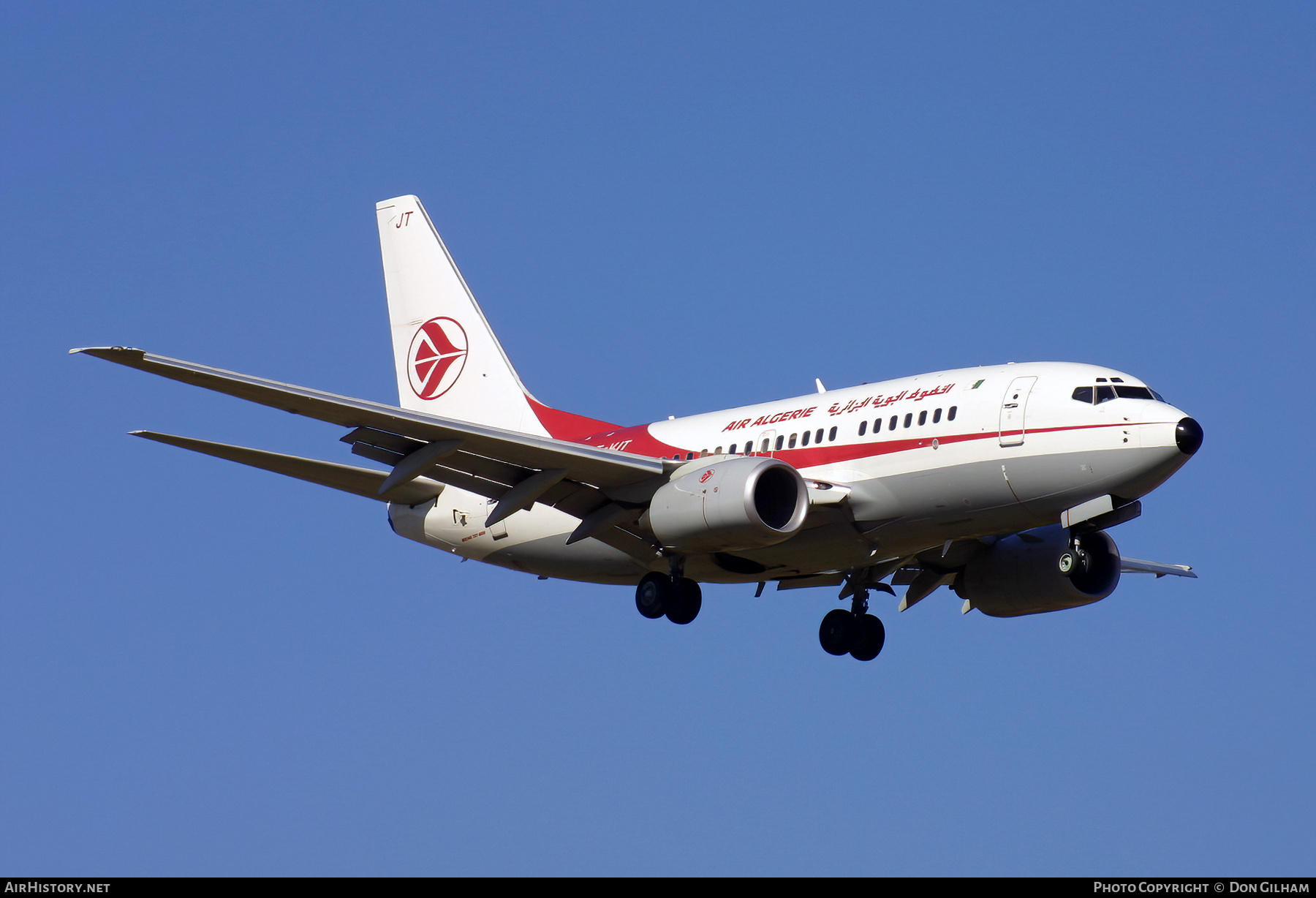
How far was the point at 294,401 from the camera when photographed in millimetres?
30016

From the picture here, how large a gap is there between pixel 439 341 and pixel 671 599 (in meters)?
12.1

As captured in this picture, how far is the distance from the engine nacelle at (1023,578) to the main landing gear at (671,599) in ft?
23.6

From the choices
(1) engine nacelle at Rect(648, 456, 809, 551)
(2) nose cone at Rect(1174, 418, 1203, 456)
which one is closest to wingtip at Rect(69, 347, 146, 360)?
(1) engine nacelle at Rect(648, 456, 809, 551)

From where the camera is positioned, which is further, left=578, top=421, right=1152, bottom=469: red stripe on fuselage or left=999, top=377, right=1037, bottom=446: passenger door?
left=578, top=421, right=1152, bottom=469: red stripe on fuselage

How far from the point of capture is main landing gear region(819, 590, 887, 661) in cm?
3681

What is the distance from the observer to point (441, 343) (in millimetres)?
42219

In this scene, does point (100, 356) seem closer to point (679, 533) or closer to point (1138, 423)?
point (679, 533)

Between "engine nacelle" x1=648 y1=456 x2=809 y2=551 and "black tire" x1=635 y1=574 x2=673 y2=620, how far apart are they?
5.68 ft

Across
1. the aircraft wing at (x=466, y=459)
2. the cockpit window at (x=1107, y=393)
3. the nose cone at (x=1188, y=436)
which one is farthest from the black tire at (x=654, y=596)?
the nose cone at (x=1188, y=436)

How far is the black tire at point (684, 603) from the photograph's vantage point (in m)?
33.7

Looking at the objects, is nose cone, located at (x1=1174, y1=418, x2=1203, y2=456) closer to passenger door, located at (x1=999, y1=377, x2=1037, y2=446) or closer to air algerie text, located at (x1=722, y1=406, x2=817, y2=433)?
passenger door, located at (x1=999, y1=377, x2=1037, y2=446)

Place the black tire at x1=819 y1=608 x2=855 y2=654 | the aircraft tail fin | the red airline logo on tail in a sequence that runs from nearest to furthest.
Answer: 1. the black tire at x1=819 y1=608 x2=855 y2=654
2. the aircraft tail fin
3. the red airline logo on tail

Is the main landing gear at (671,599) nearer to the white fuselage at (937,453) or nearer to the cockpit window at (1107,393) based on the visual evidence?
the white fuselage at (937,453)

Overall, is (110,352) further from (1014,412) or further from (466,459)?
(1014,412)
